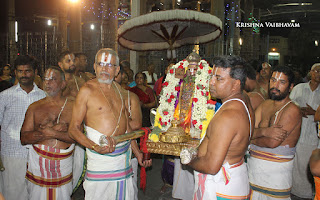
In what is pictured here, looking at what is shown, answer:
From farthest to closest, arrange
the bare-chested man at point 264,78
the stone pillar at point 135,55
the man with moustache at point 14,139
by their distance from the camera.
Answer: the stone pillar at point 135,55
the bare-chested man at point 264,78
the man with moustache at point 14,139

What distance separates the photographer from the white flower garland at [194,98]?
472 centimetres

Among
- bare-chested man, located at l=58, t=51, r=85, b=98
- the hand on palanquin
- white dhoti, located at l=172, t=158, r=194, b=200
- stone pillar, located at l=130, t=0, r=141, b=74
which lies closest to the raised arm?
the hand on palanquin

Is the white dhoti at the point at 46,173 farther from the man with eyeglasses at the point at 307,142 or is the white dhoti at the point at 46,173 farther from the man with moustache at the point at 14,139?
the man with eyeglasses at the point at 307,142

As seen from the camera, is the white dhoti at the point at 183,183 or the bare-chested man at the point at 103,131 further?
the white dhoti at the point at 183,183

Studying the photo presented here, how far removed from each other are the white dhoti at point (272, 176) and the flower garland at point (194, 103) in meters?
0.98

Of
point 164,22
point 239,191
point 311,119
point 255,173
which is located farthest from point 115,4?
point 239,191

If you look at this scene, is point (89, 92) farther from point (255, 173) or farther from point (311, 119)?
point (311, 119)

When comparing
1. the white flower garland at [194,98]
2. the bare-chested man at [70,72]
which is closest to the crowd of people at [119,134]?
the white flower garland at [194,98]

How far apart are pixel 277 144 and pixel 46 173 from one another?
3.09m

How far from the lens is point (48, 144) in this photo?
12.8 feet

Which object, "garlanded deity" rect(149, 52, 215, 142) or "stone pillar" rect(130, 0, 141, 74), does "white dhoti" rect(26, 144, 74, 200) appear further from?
"stone pillar" rect(130, 0, 141, 74)

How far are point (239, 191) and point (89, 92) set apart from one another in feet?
6.48

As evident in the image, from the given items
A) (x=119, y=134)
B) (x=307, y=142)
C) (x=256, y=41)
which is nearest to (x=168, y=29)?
(x=307, y=142)

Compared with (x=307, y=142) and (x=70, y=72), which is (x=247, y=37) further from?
(x=70, y=72)
